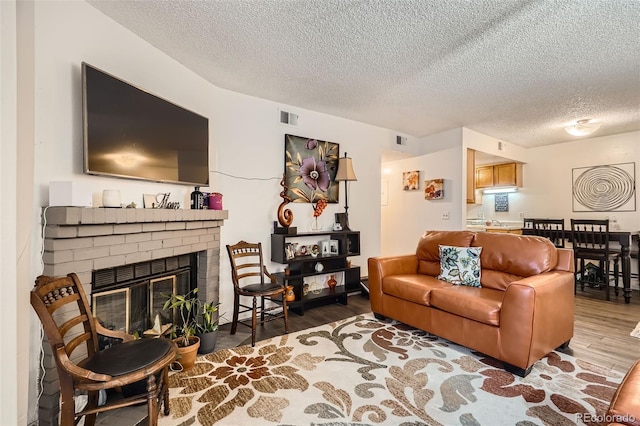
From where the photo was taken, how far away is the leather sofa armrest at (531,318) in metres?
2.12

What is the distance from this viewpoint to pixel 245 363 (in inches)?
93.2

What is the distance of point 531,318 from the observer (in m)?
2.11

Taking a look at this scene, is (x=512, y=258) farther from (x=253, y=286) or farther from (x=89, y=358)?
(x=89, y=358)

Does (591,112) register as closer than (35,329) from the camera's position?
No

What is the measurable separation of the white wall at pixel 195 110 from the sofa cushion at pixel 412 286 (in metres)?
1.35

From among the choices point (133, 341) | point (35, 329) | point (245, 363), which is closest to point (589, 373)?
point (245, 363)

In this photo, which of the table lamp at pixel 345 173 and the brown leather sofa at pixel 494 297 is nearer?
the brown leather sofa at pixel 494 297

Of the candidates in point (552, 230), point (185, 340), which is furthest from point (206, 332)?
point (552, 230)

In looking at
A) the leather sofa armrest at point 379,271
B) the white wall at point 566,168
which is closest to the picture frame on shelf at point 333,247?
the leather sofa armrest at point 379,271

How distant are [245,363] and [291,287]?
48.2 inches

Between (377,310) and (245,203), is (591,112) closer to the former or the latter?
(377,310)

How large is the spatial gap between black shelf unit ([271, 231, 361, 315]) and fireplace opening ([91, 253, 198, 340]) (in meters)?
0.94

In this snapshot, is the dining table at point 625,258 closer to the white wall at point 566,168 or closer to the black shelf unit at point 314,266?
the white wall at point 566,168
